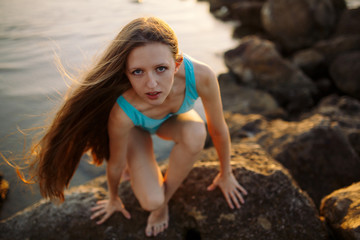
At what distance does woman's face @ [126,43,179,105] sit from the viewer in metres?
1.73

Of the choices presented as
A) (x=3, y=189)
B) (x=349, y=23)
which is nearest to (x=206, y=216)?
(x=3, y=189)

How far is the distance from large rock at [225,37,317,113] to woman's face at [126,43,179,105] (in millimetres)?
3620

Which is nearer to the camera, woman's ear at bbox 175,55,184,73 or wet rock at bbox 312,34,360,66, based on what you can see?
woman's ear at bbox 175,55,184,73

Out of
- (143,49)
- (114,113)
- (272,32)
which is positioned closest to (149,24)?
(143,49)

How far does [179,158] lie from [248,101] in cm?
282

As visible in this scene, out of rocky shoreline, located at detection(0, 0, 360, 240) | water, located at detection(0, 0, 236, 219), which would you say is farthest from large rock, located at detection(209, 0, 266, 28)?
rocky shoreline, located at detection(0, 0, 360, 240)

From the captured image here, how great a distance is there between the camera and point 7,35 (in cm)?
549

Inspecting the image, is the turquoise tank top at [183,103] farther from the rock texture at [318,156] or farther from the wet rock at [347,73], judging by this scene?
A: the wet rock at [347,73]

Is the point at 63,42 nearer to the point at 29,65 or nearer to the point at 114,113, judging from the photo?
the point at 29,65

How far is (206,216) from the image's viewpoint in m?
2.23

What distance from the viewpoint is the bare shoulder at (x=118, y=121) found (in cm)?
208

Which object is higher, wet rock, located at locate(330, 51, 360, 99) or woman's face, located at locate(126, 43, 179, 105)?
woman's face, located at locate(126, 43, 179, 105)

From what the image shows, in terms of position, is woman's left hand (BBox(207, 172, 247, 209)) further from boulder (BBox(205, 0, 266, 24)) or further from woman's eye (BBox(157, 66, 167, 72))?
boulder (BBox(205, 0, 266, 24))

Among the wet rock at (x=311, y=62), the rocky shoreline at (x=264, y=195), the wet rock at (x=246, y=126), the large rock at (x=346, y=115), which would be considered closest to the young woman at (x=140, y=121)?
the rocky shoreline at (x=264, y=195)
